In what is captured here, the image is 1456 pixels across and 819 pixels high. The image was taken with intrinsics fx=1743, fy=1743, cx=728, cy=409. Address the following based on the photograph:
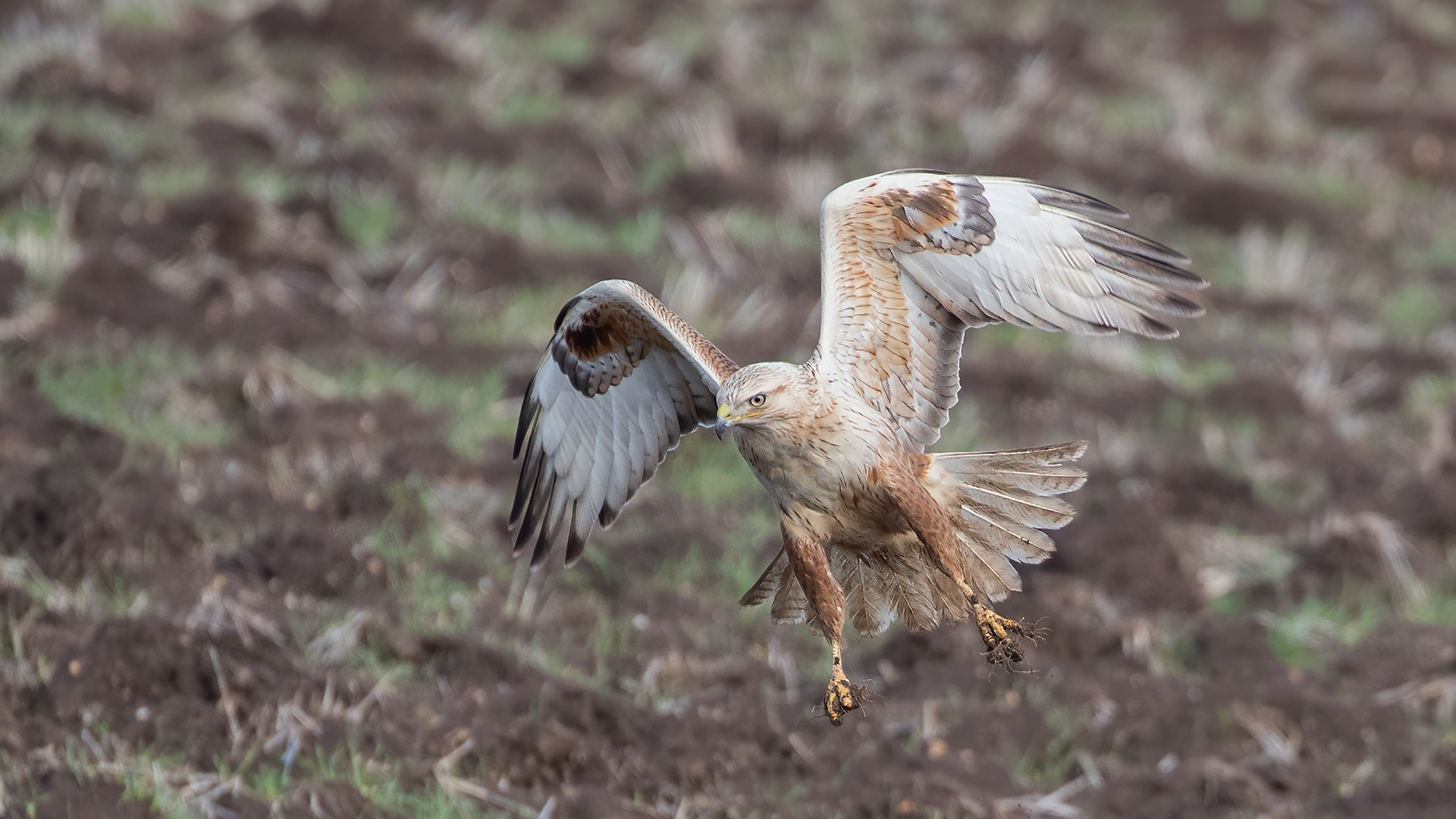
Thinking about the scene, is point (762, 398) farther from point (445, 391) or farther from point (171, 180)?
point (171, 180)

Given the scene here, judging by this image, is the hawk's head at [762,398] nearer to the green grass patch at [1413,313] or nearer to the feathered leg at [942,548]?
the feathered leg at [942,548]

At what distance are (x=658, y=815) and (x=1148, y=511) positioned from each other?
362cm

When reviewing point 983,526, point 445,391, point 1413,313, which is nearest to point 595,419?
point 983,526

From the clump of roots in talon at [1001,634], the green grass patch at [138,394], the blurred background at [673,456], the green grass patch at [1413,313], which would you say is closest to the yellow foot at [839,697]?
the clump of roots in talon at [1001,634]

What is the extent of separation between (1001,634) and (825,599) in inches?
20.9

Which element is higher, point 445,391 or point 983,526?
point 983,526

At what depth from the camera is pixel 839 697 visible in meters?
5.05

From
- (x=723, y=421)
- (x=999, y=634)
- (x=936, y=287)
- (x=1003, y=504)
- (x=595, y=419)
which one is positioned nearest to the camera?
(x=723, y=421)

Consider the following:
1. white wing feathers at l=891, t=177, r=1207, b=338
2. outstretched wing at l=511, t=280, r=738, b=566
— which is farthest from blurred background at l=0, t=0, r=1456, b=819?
white wing feathers at l=891, t=177, r=1207, b=338

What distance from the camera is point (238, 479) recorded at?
7.59 metres

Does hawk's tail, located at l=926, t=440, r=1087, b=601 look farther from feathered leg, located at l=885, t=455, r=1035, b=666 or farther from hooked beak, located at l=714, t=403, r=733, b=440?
hooked beak, located at l=714, t=403, r=733, b=440

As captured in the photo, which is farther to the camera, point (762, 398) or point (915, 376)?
point (915, 376)

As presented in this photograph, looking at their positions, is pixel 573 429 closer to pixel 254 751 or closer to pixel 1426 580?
pixel 254 751

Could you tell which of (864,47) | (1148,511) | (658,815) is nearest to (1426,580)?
(1148,511)
